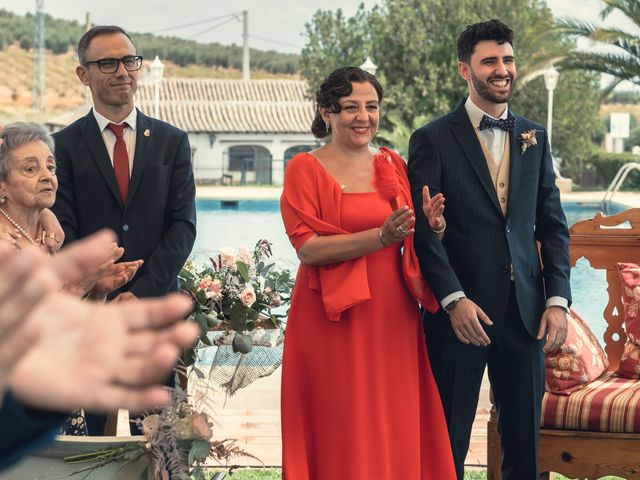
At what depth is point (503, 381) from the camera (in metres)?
3.57

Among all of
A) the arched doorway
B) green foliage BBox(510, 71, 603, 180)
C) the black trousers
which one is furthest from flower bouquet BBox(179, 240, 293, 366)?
the arched doorway

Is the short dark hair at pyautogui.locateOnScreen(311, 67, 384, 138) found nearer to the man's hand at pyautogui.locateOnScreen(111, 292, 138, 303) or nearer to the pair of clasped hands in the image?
the man's hand at pyautogui.locateOnScreen(111, 292, 138, 303)

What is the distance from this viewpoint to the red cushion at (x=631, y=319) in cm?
422

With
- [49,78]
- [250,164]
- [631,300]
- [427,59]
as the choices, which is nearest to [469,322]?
[631,300]

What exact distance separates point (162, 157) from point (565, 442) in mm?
1751

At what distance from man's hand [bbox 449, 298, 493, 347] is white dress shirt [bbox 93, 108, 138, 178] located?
117 centimetres

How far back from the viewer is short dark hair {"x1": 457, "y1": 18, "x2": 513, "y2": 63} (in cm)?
353

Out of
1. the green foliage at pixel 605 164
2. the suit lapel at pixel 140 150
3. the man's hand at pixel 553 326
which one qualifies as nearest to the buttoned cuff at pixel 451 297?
the man's hand at pixel 553 326

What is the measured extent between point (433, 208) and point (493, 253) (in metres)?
0.33

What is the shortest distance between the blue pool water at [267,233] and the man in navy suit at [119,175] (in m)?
5.94

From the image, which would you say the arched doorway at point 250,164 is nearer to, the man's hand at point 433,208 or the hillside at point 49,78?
the hillside at point 49,78

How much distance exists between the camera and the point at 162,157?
3.64m

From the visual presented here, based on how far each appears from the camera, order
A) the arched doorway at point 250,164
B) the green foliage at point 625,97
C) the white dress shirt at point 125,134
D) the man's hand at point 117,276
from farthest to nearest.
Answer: the green foliage at point 625,97, the arched doorway at point 250,164, the white dress shirt at point 125,134, the man's hand at point 117,276

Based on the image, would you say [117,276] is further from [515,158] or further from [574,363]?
[574,363]
